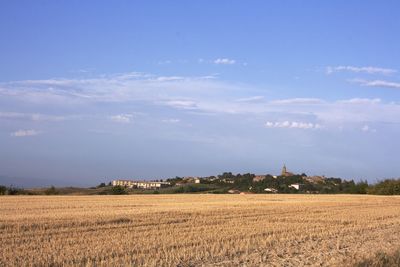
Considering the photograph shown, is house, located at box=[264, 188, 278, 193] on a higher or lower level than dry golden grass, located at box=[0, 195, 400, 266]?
higher

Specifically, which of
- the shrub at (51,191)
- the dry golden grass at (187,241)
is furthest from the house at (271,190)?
the dry golden grass at (187,241)

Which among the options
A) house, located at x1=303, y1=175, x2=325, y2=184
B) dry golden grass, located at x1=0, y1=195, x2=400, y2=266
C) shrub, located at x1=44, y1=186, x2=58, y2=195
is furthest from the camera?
house, located at x1=303, y1=175, x2=325, y2=184

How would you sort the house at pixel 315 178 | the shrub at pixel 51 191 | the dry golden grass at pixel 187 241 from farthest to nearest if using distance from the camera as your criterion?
1. the house at pixel 315 178
2. the shrub at pixel 51 191
3. the dry golden grass at pixel 187 241

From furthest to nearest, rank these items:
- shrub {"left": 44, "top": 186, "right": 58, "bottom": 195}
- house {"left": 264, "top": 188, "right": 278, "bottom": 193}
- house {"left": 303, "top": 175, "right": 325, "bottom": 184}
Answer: house {"left": 303, "top": 175, "right": 325, "bottom": 184} → house {"left": 264, "top": 188, "right": 278, "bottom": 193} → shrub {"left": 44, "top": 186, "right": 58, "bottom": 195}

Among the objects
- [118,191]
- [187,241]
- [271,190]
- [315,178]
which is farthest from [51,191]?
[315,178]

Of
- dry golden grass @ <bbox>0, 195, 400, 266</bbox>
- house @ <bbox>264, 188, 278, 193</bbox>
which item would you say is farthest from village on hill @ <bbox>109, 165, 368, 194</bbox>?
dry golden grass @ <bbox>0, 195, 400, 266</bbox>

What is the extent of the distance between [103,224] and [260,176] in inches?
3868

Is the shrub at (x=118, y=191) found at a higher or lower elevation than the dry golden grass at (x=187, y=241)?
higher

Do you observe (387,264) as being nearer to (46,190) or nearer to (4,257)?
(4,257)

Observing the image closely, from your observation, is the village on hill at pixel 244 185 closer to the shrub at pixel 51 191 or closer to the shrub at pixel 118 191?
the shrub at pixel 118 191

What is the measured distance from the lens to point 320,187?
326 ft

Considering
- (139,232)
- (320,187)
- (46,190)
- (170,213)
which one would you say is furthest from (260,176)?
(139,232)

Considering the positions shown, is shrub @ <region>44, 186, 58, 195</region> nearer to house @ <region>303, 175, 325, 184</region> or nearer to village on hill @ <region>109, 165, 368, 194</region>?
village on hill @ <region>109, 165, 368, 194</region>

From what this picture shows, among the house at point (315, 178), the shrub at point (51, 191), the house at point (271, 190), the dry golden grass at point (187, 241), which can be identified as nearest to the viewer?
the dry golden grass at point (187, 241)
